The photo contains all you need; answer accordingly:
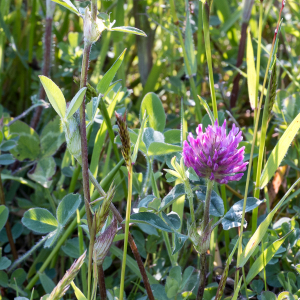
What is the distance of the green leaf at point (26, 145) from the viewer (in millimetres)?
1514

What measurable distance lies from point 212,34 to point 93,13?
4.50 feet

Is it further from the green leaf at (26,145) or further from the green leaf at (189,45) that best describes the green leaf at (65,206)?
the green leaf at (189,45)

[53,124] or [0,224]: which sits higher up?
[53,124]

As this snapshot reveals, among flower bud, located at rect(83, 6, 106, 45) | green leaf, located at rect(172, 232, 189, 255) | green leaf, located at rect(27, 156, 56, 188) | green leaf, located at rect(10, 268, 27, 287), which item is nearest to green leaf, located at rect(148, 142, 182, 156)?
green leaf, located at rect(172, 232, 189, 255)

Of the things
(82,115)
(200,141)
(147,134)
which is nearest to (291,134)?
(200,141)

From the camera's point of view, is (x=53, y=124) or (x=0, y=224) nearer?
(x=0, y=224)

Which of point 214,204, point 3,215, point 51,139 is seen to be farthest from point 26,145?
point 214,204

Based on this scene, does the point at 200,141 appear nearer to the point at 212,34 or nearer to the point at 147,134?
the point at 147,134

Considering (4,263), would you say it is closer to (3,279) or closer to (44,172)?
(3,279)

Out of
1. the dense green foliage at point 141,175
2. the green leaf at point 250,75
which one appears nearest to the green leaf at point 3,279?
the dense green foliage at point 141,175

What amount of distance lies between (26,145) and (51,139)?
10 centimetres

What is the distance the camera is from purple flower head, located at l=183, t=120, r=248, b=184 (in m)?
0.88

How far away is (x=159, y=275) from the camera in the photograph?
1.24 meters

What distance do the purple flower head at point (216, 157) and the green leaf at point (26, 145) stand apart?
32.5 inches
